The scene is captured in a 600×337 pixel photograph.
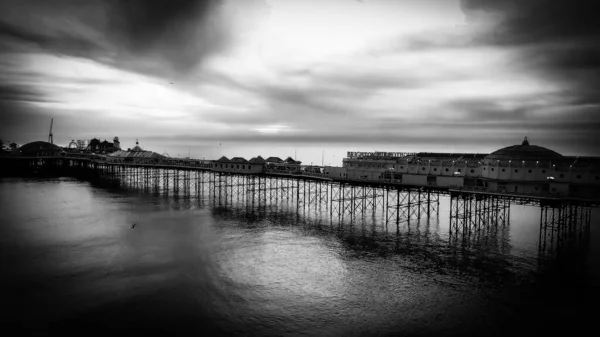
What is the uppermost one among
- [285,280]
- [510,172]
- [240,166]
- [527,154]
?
[527,154]

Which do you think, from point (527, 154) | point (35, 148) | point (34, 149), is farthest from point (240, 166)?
point (35, 148)

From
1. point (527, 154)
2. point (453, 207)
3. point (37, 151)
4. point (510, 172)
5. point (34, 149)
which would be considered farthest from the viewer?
point (34, 149)

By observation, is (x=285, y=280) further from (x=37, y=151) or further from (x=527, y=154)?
(x=37, y=151)

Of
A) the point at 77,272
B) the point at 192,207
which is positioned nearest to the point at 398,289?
the point at 77,272

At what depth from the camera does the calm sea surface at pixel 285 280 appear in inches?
862

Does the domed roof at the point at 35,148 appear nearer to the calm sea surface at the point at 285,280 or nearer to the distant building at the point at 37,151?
the distant building at the point at 37,151

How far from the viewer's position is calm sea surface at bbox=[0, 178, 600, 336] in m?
21.9

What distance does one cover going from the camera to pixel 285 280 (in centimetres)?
2838

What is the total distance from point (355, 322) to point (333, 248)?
1477cm

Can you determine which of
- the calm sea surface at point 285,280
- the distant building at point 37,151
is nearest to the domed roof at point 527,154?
the calm sea surface at point 285,280

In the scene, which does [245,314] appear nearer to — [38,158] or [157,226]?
[157,226]

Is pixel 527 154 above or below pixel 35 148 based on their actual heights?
below

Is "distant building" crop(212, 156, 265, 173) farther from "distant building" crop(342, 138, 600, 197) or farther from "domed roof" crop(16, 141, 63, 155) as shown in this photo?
"domed roof" crop(16, 141, 63, 155)

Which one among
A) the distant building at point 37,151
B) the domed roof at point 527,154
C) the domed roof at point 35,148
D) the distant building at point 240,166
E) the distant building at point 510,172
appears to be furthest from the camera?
the domed roof at point 35,148
